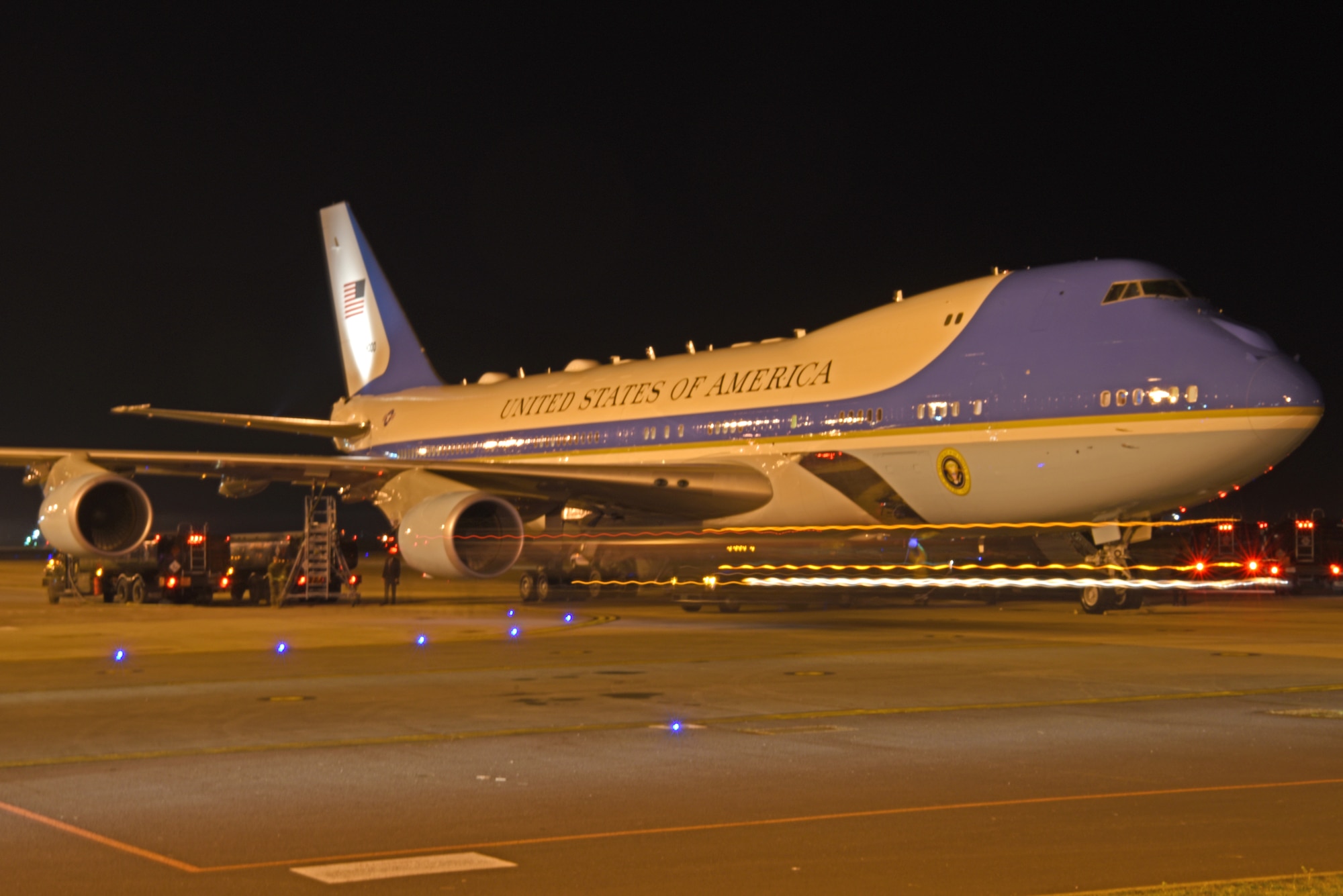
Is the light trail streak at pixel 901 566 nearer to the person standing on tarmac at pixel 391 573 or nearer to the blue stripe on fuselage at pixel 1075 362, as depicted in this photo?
the blue stripe on fuselage at pixel 1075 362

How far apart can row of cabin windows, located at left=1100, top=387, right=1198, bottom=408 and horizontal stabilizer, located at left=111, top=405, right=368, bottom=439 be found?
18.3 m

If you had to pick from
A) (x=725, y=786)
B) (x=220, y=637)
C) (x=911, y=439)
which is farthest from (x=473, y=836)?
(x=911, y=439)

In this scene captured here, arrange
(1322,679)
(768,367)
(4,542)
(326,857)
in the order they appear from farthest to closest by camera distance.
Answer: (4,542)
(768,367)
(1322,679)
(326,857)

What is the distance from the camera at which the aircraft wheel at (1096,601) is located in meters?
21.8

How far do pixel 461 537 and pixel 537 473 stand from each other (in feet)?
6.12

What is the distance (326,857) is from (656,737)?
145 inches

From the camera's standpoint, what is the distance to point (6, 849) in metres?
6.48

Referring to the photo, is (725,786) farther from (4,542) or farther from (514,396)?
(4,542)

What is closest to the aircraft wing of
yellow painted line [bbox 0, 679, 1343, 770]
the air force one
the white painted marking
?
the air force one

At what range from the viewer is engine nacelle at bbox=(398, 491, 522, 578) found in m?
22.7

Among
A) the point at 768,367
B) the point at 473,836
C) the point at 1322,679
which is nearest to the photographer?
the point at 473,836

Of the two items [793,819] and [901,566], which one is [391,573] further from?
A: [793,819]

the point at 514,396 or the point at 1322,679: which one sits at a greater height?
the point at 514,396

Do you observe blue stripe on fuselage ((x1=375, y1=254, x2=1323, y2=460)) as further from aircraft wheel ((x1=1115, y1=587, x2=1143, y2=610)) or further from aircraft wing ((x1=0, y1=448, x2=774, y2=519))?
aircraft wheel ((x1=1115, y1=587, x2=1143, y2=610))
